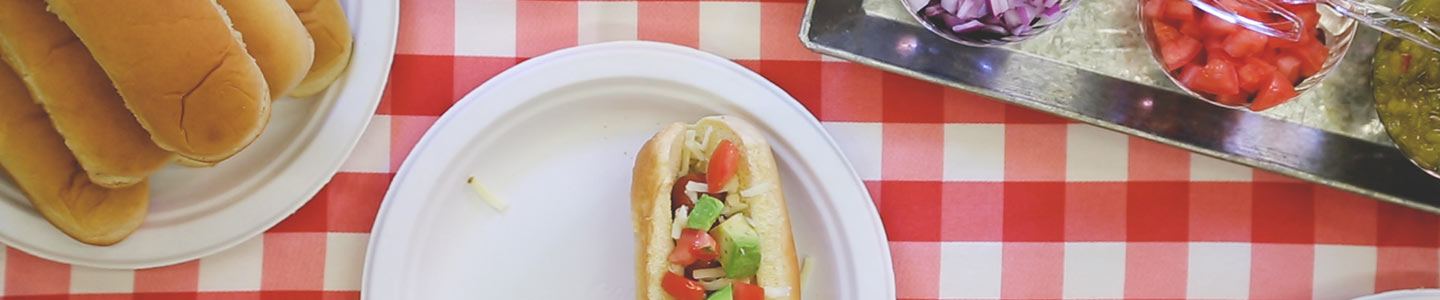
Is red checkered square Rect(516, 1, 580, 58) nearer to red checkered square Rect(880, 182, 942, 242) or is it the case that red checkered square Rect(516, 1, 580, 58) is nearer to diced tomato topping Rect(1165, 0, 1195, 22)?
red checkered square Rect(880, 182, 942, 242)

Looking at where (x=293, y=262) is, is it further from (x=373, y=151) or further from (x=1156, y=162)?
(x=1156, y=162)

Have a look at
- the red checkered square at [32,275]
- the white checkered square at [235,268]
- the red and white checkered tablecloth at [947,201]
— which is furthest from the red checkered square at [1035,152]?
the red checkered square at [32,275]

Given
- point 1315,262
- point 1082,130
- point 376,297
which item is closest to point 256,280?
point 376,297

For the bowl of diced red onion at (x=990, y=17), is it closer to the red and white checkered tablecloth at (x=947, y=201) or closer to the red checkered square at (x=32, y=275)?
the red and white checkered tablecloth at (x=947, y=201)

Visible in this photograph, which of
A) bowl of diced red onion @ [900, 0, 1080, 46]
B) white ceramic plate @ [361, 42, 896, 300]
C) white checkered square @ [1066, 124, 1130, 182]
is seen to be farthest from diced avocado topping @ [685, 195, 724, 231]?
white checkered square @ [1066, 124, 1130, 182]

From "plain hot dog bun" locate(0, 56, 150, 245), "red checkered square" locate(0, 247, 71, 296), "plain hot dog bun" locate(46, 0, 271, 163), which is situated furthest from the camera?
"red checkered square" locate(0, 247, 71, 296)

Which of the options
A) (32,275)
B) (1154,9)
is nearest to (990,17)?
(1154,9)

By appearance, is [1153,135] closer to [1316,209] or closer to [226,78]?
[1316,209]

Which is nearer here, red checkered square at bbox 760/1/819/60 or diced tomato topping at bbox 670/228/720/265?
diced tomato topping at bbox 670/228/720/265
